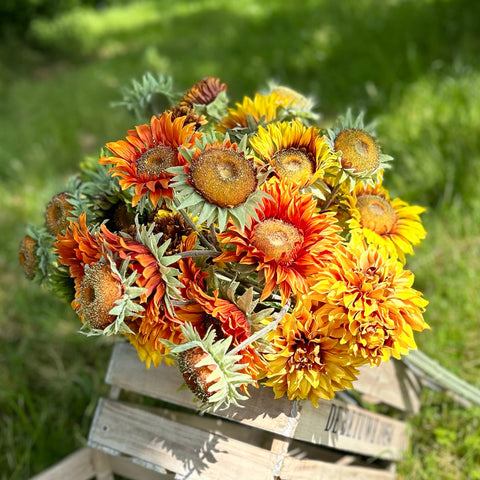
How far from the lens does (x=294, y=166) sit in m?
0.98

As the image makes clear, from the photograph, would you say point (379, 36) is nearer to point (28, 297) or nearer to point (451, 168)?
point (451, 168)

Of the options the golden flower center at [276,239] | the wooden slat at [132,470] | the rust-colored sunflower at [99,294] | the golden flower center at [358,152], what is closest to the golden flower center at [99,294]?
the rust-colored sunflower at [99,294]

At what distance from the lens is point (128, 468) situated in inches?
60.4

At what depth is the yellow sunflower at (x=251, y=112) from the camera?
3.72 feet

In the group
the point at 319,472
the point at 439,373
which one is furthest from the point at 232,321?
the point at 439,373

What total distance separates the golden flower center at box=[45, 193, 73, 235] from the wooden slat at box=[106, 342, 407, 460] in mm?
394

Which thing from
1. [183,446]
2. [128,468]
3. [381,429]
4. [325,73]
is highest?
[325,73]

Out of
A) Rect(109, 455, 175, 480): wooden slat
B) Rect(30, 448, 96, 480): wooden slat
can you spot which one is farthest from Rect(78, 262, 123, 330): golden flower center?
Rect(30, 448, 96, 480): wooden slat

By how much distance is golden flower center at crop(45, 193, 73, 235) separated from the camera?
114 cm

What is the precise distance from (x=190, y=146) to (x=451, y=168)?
1.86 meters

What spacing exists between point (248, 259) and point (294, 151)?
232 mm

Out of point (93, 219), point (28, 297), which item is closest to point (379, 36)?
point (28, 297)

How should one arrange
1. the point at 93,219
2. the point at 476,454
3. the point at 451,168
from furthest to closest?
the point at 451,168, the point at 476,454, the point at 93,219

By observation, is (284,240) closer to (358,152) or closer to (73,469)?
(358,152)
